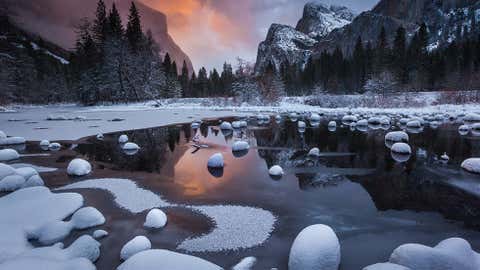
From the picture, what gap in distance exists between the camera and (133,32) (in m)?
45.3

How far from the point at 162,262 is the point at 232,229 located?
4.58 feet

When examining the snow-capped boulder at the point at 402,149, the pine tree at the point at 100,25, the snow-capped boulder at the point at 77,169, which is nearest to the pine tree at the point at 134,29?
the pine tree at the point at 100,25

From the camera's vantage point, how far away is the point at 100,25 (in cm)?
4188

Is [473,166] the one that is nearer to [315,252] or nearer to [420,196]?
[420,196]

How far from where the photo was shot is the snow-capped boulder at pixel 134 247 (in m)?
3.23

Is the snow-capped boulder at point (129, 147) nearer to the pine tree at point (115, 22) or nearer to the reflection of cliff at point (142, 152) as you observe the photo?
the reflection of cliff at point (142, 152)

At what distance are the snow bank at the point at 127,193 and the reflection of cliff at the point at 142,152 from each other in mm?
1288

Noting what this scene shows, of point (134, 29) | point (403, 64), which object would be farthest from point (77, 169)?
point (403, 64)

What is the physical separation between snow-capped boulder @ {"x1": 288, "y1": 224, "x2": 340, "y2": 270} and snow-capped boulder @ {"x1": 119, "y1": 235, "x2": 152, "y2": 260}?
71.0 inches

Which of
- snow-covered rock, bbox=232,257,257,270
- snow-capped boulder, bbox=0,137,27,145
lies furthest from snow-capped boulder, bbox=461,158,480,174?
snow-capped boulder, bbox=0,137,27,145

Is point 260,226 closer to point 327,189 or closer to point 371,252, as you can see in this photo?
point 371,252

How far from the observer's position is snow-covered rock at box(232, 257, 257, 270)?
3.04 metres

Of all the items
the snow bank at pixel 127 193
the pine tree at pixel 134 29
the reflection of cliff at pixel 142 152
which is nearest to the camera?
the snow bank at pixel 127 193

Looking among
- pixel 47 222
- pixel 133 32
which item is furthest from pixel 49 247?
pixel 133 32
